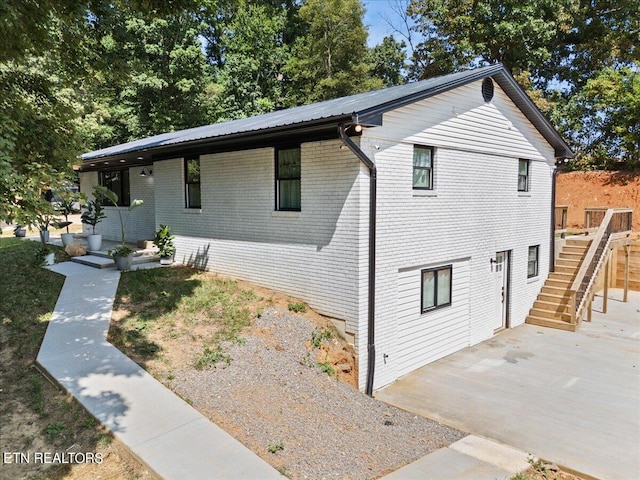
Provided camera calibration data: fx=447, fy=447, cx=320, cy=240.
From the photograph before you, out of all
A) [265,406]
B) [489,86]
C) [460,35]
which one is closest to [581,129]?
[460,35]

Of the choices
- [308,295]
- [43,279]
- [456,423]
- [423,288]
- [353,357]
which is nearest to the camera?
[456,423]

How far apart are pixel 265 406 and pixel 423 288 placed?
5099 millimetres

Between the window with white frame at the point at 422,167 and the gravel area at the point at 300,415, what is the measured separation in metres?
4.24

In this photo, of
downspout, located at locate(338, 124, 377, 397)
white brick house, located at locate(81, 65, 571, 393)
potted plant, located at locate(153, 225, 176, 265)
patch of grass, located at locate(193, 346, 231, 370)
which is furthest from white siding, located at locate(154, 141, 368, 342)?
patch of grass, located at locate(193, 346, 231, 370)

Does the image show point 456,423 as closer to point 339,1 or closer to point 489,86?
point 489,86

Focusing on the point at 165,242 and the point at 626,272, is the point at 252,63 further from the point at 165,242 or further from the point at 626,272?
the point at 626,272

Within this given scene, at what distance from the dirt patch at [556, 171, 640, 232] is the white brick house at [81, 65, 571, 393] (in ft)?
36.0

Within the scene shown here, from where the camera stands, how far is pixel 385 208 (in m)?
9.05

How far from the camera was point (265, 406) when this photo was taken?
6.43m

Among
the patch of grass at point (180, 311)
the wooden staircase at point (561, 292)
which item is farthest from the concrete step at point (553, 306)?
the patch of grass at point (180, 311)

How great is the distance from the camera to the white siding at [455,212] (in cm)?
918

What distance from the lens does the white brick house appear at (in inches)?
345

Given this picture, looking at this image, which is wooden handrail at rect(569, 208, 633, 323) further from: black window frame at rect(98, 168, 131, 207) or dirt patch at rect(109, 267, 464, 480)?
black window frame at rect(98, 168, 131, 207)

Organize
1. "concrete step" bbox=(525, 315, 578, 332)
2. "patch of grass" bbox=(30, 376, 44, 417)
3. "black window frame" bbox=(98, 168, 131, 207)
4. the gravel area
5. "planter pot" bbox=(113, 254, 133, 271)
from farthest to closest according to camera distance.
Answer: "black window frame" bbox=(98, 168, 131, 207) < "concrete step" bbox=(525, 315, 578, 332) < "planter pot" bbox=(113, 254, 133, 271) < "patch of grass" bbox=(30, 376, 44, 417) < the gravel area
